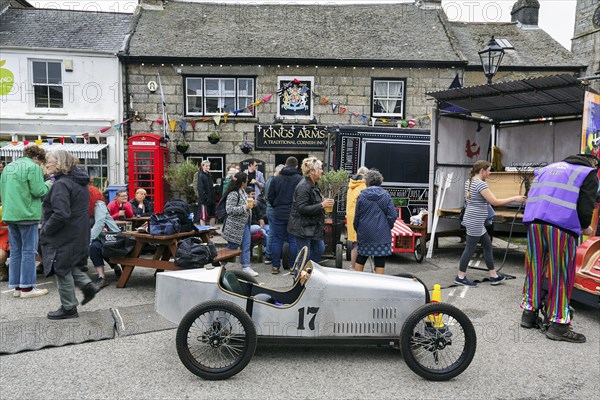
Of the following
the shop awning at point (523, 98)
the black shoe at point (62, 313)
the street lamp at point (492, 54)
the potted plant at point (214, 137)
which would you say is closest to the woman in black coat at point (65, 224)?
the black shoe at point (62, 313)

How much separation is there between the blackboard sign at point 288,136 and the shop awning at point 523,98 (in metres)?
6.13

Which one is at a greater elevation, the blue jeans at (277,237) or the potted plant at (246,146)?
the potted plant at (246,146)

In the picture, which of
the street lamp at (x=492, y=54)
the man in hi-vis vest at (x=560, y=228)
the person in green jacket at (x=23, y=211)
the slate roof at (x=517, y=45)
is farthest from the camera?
the slate roof at (x=517, y=45)

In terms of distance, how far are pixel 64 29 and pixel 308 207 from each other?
559 inches

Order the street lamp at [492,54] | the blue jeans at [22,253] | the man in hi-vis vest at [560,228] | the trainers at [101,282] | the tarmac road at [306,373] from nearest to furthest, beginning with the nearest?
the tarmac road at [306,373], the man in hi-vis vest at [560,228], the blue jeans at [22,253], the trainers at [101,282], the street lamp at [492,54]

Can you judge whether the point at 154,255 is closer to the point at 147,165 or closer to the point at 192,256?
the point at 192,256

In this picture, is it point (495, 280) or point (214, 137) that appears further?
point (214, 137)

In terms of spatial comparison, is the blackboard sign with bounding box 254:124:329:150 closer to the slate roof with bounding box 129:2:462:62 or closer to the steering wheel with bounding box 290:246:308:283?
the slate roof with bounding box 129:2:462:62


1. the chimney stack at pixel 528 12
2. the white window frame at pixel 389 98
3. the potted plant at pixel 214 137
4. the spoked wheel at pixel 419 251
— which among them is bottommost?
the spoked wheel at pixel 419 251

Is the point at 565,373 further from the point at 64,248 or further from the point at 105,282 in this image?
the point at 105,282

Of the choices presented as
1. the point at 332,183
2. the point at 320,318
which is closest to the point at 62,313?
the point at 320,318

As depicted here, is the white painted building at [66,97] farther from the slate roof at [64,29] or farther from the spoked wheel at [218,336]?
the spoked wheel at [218,336]

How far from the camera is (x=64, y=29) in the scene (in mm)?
15773

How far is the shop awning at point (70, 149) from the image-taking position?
13.9 meters
